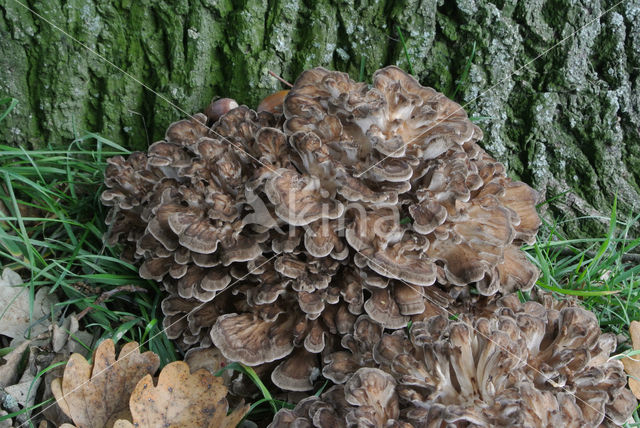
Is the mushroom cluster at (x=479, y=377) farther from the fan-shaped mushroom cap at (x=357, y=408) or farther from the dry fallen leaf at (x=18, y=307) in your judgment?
the dry fallen leaf at (x=18, y=307)

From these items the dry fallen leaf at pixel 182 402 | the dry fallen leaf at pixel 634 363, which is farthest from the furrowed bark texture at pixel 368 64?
the dry fallen leaf at pixel 182 402

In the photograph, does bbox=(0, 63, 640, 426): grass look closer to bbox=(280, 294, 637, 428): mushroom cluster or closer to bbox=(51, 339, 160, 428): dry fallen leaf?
bbox=(51, 339, 160, 428): dry fallen leaf

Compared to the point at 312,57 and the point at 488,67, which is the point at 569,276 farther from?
the point at 312,57

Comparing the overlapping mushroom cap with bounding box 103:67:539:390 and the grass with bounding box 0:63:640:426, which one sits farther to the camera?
the grass with bounding box 0:63:640:426

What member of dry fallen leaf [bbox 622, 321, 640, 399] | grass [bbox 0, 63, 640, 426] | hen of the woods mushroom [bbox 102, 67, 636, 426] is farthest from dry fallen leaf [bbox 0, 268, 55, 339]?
dry fallen leaf [bbox 622, 321, 640, 399]

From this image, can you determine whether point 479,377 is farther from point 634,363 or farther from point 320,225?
point 634,363

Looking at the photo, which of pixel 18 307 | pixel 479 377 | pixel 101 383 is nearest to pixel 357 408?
pixel 479 377

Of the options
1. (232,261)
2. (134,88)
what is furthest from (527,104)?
(134,88)
